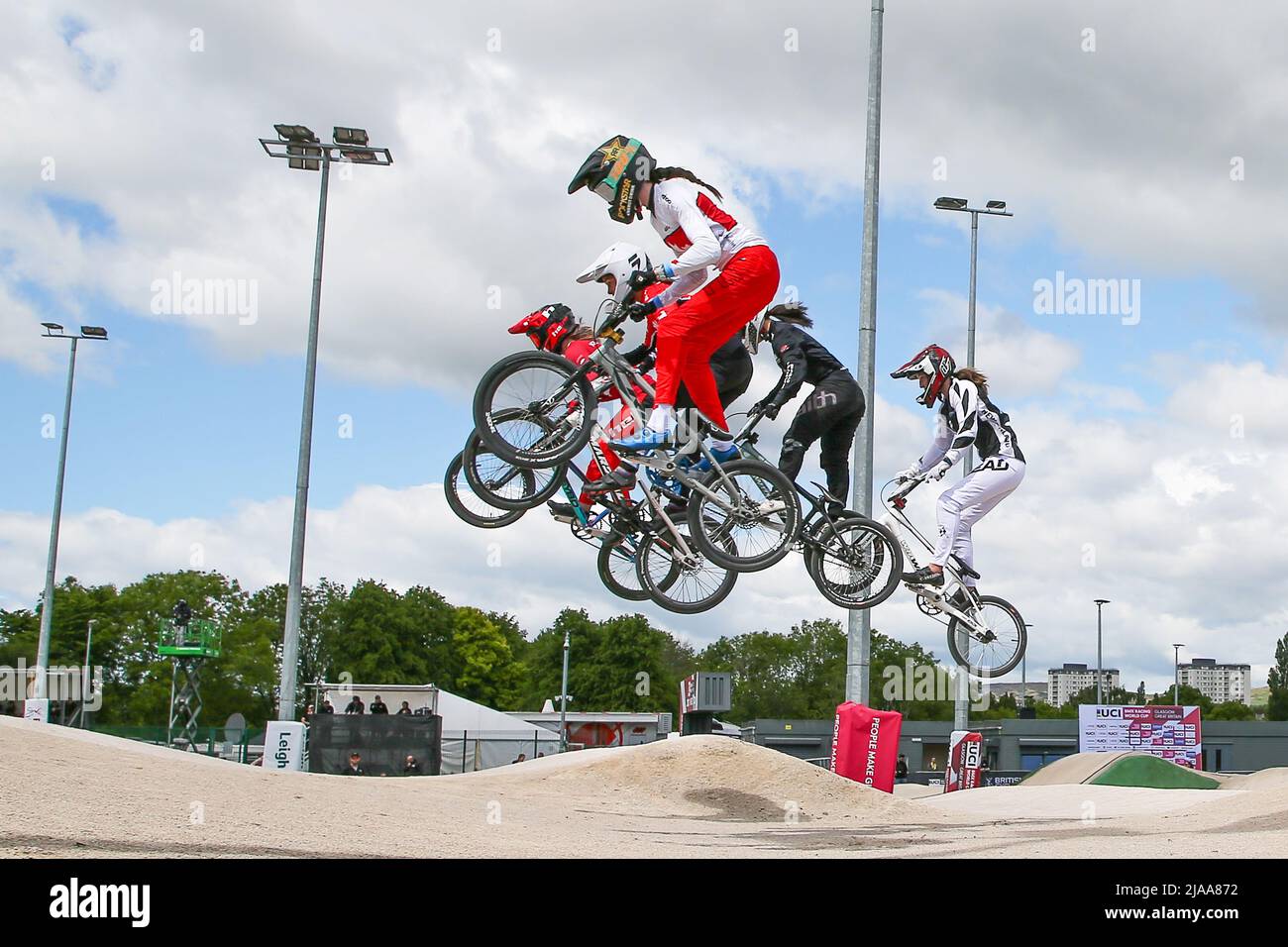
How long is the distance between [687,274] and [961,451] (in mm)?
3604

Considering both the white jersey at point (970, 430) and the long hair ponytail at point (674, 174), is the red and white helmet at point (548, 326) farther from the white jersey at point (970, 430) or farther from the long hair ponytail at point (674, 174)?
the white jersey at point (970, 430)

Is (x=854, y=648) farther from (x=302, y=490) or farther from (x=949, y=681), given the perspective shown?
(x=302, y=490)

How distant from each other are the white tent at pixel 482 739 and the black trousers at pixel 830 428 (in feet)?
112

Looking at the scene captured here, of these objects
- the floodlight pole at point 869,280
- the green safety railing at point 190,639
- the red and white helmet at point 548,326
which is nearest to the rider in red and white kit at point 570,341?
the red and white helmet at point 548,326

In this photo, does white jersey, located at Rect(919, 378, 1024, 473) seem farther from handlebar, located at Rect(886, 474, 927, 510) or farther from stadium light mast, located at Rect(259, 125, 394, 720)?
stadium light mast, located at Rect(259, 125, 394, 720)

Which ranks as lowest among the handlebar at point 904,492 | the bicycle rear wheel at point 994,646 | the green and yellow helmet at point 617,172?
the bicycle rear wheel at point 994,646

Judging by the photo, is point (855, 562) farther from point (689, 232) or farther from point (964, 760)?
point (964, 760)

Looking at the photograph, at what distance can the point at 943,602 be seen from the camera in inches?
458

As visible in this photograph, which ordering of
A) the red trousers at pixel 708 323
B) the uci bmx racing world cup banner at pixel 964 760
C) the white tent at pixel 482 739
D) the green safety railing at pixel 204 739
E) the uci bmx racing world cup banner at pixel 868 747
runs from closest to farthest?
the red trousers at pixel 708 323
the uci bmx racing world cup banner at pixel 868 747
the uci bmx racing world cup banner at pixel 964 760
the white tent at pixel 482 739
the green safety railing at pixel 204 739

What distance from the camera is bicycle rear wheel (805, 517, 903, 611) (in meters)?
11.1

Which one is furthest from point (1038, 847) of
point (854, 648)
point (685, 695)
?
point (685, 695)

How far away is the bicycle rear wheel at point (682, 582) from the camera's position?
37.3 ft

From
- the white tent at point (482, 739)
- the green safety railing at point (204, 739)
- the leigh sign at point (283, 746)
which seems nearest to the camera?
the leigh sign at point (283, 746)
